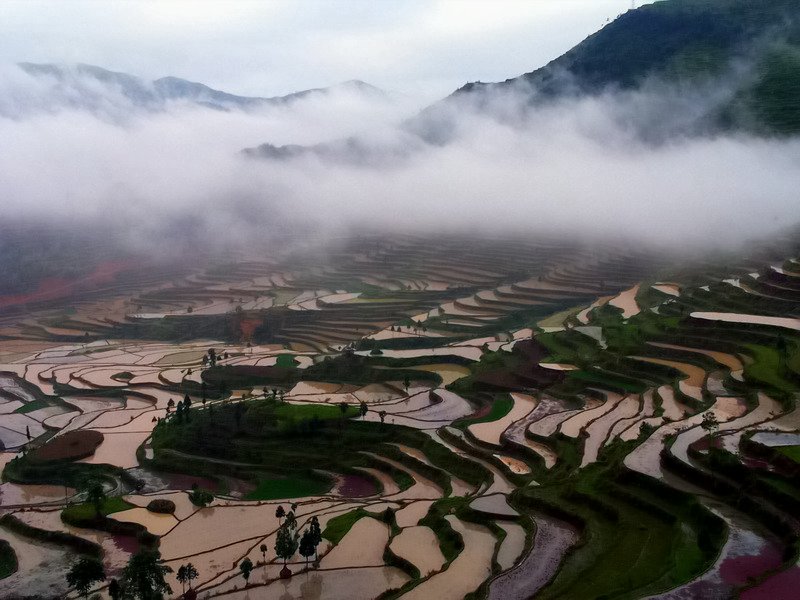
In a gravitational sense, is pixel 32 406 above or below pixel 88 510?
below

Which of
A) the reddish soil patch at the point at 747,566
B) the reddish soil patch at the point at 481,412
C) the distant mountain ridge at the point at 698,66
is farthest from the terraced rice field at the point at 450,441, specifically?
the distant mountain ridge at the point at 698,66

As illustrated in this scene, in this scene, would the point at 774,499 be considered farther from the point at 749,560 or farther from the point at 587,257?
the point at 587,257

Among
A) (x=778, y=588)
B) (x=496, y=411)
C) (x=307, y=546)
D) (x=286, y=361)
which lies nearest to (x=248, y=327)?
(x=286, y=361)

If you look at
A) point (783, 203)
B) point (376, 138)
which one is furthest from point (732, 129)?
point (376, 138)

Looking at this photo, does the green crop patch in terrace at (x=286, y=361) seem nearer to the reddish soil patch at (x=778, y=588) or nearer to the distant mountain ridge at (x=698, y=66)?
the reddish soil patch at (x=778, y=588)

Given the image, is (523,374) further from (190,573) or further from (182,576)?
(182,576)

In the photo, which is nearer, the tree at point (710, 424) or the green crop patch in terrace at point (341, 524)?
the green crop patch in terrace at point (341, 524)
